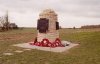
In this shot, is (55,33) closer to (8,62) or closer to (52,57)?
(52,57)

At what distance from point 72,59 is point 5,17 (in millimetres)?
35822

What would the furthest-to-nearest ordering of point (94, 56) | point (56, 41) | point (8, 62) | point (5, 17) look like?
point (5, 17) → point (56, 41) → point (94, 56) → point (8, 62)

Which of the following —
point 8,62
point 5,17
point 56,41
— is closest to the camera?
point 8,62

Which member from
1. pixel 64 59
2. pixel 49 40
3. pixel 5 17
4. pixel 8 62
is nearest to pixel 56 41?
pixel 49 40

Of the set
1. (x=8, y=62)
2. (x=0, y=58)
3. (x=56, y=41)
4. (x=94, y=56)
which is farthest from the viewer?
(x=56, y=41)

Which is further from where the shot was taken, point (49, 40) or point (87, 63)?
point (49, 40)

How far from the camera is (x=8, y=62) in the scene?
14219mm

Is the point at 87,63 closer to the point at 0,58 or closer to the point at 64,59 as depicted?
the point at 64,59

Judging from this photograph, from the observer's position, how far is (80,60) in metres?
15.4

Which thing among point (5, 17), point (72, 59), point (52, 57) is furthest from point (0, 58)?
point (5, 17)

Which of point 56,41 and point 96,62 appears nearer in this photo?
point 96,62

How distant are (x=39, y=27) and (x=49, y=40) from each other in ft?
4.81

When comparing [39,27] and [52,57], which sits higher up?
[39,27]

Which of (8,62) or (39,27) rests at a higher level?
(39,27)
